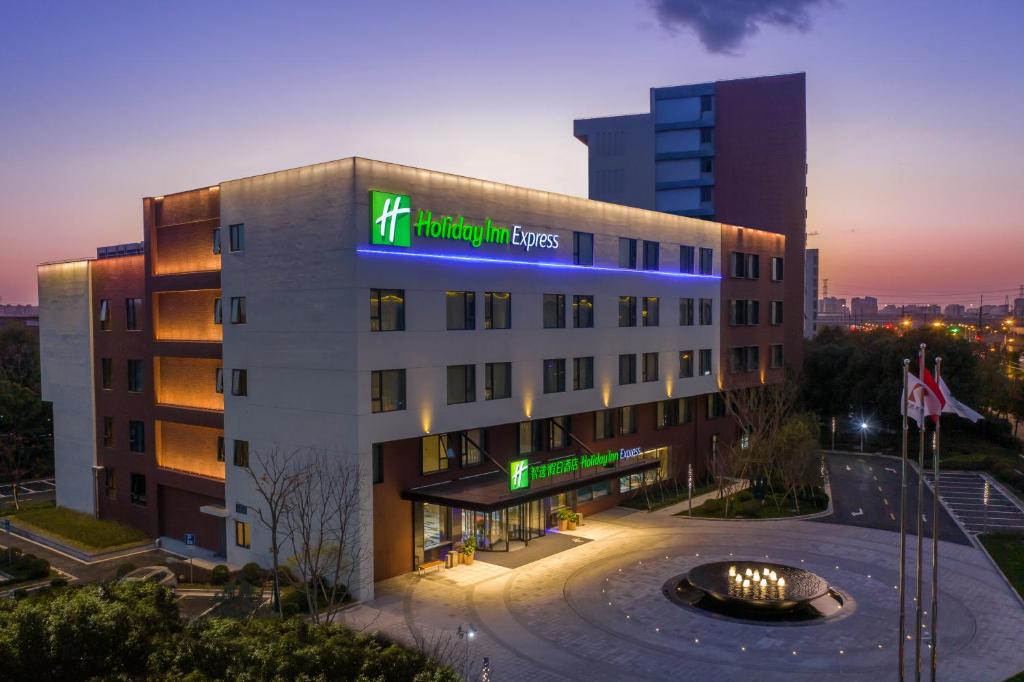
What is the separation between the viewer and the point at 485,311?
3850cm

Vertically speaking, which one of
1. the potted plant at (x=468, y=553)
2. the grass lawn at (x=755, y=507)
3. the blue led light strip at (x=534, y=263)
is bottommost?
the grass lawn at (x=755, y=507)

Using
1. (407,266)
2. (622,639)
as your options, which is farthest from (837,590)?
(407,266)

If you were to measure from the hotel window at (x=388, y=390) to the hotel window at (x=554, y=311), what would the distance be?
34.8ft

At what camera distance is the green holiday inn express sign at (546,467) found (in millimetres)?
35844

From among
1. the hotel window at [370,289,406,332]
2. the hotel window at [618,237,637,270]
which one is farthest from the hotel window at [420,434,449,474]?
the hotel window at [618,237,637,270]

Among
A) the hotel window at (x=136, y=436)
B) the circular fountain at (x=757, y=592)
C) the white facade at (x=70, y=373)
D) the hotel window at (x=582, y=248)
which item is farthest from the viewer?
the white facade at (x=70, y=373)

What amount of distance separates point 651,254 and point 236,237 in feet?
82.9

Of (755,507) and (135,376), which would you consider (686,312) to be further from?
(135,376)

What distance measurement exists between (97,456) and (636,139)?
64616mm

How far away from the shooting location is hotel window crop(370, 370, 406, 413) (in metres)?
33.2

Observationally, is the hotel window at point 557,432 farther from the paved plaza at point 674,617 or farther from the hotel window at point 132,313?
the hotel window at point 132,313

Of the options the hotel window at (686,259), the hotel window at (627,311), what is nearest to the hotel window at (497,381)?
the hotel window at (627,311)

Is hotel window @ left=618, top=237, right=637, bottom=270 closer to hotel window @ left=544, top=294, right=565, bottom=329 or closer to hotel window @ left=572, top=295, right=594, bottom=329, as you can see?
hotel window @ left=572, top=295, right=594, bottom=329

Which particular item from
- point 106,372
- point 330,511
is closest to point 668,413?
point 330,511
